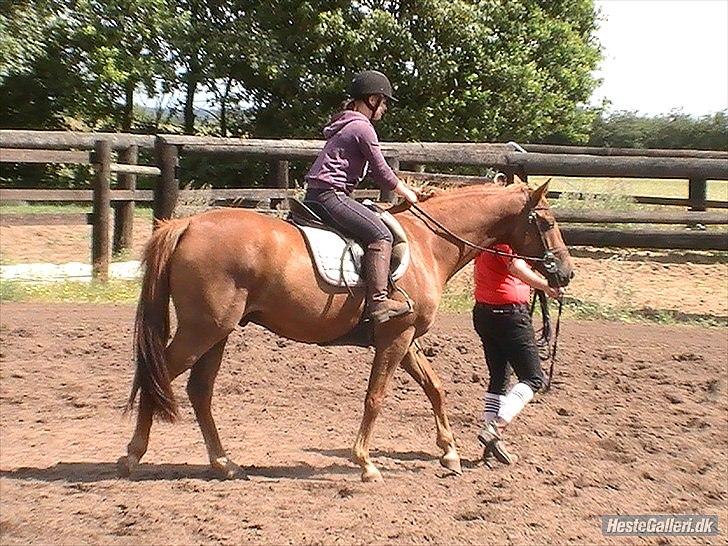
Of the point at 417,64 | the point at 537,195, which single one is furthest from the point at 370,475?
the point at 417,64

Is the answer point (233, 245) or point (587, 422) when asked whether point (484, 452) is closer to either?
point (587, 422)

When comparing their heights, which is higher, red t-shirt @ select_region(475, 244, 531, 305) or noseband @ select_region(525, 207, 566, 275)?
noseband @ select_region(525, 207, 566, 275)

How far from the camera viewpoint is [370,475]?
582cm

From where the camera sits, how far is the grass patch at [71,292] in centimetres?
1015

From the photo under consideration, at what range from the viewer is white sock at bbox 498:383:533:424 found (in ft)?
20.5

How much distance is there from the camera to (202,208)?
36.8 ft

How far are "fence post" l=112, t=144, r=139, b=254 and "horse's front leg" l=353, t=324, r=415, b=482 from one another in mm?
6477

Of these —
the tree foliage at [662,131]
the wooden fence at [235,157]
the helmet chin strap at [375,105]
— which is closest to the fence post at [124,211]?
the wooden fence at [235,157]

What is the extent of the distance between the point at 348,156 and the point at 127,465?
2349 millimetres

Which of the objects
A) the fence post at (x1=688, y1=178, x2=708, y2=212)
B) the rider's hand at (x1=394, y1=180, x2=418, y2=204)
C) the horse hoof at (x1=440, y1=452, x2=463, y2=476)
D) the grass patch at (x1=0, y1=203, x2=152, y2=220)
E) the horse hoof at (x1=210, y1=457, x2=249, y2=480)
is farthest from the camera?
the fence post at (x1=688, y1=178, x2=708, y2=212)

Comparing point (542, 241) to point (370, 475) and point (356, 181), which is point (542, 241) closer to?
point (356, 181)

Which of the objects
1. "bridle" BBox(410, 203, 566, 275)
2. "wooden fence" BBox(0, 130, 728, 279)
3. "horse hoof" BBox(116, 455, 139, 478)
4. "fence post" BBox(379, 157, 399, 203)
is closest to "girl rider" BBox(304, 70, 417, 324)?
"bridle" BBox(410, 203, 566, 275)

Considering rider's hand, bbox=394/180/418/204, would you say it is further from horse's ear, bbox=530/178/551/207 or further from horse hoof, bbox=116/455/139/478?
horse hoof, bbox=116/455/139/478

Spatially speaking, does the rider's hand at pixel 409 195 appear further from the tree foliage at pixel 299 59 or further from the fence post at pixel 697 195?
the tree foliage at pixel 299 59
